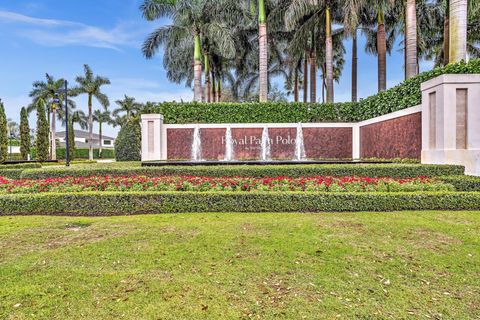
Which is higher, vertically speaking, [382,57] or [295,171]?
[382,57]

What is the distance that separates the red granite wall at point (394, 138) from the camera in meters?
11.8

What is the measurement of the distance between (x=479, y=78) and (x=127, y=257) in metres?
12.3

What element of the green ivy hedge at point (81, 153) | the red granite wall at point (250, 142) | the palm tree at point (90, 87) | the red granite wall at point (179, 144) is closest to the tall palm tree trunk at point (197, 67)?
the red granite wall at point (179, 144)

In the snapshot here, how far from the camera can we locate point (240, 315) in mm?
2680

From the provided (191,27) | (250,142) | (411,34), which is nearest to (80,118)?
(191,27)

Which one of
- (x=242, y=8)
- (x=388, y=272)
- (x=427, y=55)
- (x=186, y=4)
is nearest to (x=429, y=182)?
(x=388, y=272)

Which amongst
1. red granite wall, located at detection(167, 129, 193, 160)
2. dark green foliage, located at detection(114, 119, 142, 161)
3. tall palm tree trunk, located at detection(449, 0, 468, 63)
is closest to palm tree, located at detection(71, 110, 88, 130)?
dark green foliage, located at detection(114, 119, 142, 161)

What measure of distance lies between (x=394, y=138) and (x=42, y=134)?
3321cm

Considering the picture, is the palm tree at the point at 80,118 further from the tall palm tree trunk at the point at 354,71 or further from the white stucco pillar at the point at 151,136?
the tall palm tree trunk at the point at 354,71

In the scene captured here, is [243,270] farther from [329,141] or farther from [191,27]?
[191,27]

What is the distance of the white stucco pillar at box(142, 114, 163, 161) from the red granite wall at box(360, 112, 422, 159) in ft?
40.3

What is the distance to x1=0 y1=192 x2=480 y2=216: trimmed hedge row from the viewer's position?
267 inches

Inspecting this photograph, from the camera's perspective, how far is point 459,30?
11.4 m

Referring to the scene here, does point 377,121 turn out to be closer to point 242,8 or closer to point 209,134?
point 209,134
